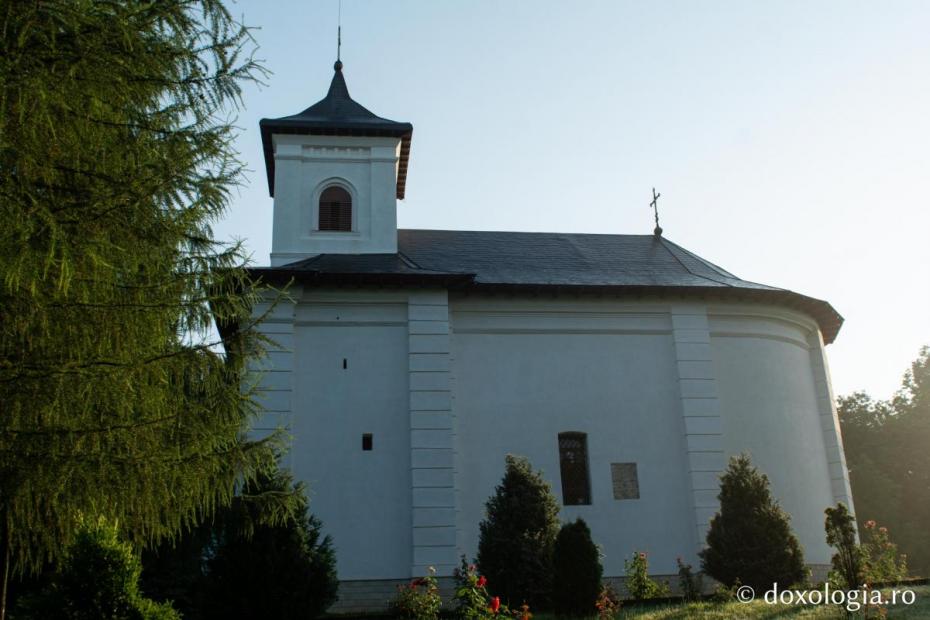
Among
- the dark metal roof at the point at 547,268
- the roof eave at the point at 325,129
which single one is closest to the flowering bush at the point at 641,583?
the dark metal roof at the point at 547,268

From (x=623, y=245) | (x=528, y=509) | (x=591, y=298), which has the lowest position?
(x=528, y=509)

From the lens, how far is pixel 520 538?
15047 millimetres

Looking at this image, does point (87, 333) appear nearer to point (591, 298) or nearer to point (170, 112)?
point (170, 112)

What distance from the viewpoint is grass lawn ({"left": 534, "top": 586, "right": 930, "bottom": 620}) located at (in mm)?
11785

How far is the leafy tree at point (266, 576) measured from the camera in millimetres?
11258

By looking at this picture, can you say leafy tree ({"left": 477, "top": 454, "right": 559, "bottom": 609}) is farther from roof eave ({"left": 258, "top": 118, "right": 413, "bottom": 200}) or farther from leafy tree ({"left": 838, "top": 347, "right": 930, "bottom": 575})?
leafy tree ({"left": 838, "top": 347, "right": 930, "bottom": 575})

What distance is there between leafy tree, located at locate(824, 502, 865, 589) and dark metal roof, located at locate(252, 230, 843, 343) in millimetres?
7097

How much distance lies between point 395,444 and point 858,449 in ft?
103

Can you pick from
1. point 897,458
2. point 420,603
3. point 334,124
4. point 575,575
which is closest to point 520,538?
point 575,575

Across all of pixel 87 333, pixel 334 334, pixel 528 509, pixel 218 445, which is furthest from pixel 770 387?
pixel 87 333

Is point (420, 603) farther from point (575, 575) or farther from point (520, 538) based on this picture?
point (520, 538)

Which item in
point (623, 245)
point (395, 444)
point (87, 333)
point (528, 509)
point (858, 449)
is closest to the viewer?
point (87, 333)

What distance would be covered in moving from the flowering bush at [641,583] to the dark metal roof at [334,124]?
1182cm

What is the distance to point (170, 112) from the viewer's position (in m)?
8.00
